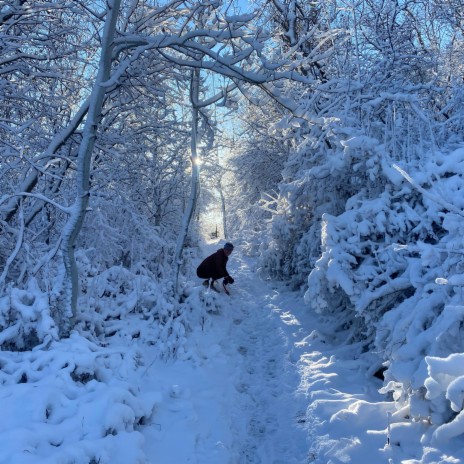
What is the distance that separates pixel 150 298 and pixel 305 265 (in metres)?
3.27

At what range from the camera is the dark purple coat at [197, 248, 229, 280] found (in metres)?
9.24

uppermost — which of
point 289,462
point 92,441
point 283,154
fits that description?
point 283,154

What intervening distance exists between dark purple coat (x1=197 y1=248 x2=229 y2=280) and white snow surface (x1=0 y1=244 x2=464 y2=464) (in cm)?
351

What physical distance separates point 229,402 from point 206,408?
30 cm

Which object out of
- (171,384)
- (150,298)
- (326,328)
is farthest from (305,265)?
(171,384)

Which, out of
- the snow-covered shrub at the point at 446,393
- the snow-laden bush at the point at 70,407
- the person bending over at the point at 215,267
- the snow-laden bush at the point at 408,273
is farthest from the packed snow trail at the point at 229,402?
the person bending over at the point at 215,267

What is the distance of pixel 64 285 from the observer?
464 centimetres

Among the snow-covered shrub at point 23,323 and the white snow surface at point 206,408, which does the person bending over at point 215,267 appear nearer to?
the white snow surface at point 206,408

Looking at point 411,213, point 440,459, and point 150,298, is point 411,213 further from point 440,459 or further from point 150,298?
point 150,298

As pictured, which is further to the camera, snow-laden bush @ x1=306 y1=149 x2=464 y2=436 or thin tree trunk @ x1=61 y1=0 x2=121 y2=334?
thin tree trunk @ x1=61 y1=0 x2=121 y2=334

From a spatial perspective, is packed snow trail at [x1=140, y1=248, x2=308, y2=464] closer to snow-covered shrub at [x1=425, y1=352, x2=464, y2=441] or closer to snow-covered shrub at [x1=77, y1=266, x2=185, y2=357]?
snow-covered shrub at [x1=77, y1=266, x2=185, y2=357]

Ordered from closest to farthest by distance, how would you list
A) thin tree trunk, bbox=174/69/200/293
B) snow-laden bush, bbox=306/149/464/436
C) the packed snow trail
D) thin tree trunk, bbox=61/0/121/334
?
1. snow-laden bush, bbox=306/149/464/436
2. the packed snow trail
3. thin tree trunk, bbox=61/0/121/334
4. thin tree trunk, bbox=174/69/200/293

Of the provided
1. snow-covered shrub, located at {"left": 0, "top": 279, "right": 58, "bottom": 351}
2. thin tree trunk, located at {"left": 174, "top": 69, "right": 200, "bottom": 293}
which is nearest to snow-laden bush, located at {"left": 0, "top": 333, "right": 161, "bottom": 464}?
snow-covered shrub, located at {"left": 0, "top": 279, "right": 58, "bottom": 351}

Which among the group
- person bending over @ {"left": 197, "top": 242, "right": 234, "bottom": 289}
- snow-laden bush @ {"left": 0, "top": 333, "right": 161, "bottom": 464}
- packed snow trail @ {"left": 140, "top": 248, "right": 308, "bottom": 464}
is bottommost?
packed snow trail @ {"left": 140, "top": 248, "right": 308, "bottom": 464}
